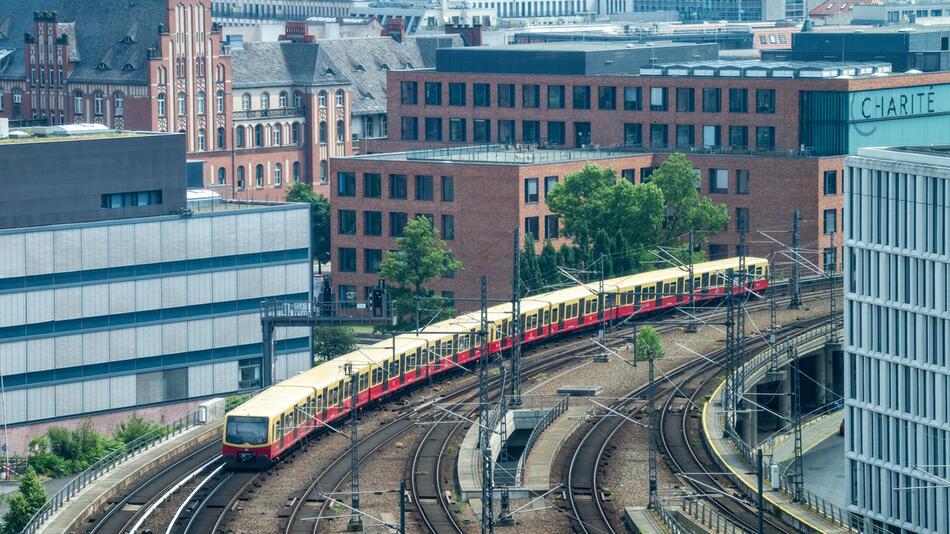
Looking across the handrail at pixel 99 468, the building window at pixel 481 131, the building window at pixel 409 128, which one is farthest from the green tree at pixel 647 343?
the building window at pixel 409 128

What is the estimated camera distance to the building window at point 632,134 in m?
170

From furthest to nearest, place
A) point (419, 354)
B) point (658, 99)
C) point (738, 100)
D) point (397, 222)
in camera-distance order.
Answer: point (658, 99) < point (738, 100) < point (397, 222) < point (419, 354)

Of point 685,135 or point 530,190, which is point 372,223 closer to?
point 530,190

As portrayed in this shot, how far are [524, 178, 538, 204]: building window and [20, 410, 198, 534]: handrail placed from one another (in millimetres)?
43144

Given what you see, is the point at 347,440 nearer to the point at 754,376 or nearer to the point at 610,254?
the point at 754,376

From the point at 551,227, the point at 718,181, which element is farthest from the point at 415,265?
the point at 718,181

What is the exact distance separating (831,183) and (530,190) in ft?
72.8

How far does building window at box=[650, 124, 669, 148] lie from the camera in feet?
554

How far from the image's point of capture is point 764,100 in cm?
16338

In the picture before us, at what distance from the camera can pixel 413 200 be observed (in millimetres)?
157875

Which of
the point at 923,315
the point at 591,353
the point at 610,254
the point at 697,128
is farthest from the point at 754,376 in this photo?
the point at 697,128

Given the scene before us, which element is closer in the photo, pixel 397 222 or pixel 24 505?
pixel 24 505

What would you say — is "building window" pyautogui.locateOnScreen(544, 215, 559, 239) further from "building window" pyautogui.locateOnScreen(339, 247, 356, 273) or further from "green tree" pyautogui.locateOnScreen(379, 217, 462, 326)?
"building window" pyautogui.locateOnScreen(339, 247, 356, 273)

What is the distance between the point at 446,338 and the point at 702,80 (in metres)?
54.2
